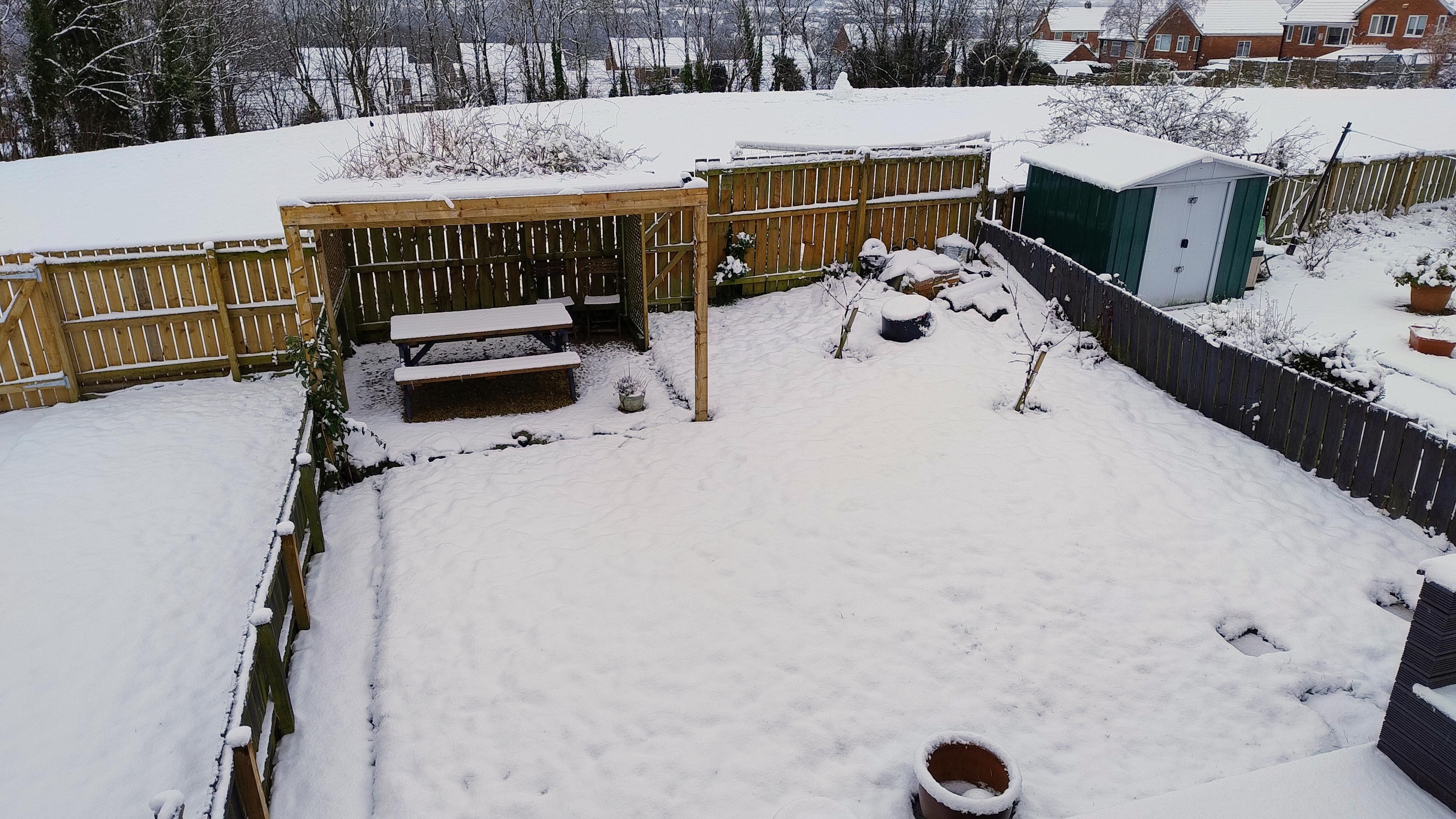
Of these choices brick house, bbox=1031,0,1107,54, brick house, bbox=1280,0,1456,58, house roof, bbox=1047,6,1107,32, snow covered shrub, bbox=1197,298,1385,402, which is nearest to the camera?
snow covered shrub, bbox=1197,298,1385,402

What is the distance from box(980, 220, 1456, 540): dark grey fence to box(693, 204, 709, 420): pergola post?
15.9 feet

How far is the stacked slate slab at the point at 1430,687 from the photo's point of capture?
3703mm

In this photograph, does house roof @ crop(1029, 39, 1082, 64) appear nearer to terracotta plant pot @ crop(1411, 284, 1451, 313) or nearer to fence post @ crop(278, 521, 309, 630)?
terracotta plant pot @ crop(1411, 284, 1451, 313)

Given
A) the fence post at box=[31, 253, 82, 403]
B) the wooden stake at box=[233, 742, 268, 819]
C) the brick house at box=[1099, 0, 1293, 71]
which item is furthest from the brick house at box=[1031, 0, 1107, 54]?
the wooden stake at box=[233, 742, 268, 819]

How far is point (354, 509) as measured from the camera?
7.52 meters

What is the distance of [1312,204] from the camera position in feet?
46.7

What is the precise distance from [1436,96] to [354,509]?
3974 centimetres

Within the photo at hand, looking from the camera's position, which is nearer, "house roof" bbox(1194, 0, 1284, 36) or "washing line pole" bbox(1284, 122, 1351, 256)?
"washing line pole" bbox(1284, 122, 1351, 256)

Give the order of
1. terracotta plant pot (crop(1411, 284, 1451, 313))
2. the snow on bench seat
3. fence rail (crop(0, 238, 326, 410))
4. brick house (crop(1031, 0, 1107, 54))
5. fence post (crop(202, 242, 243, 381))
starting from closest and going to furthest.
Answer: the snow on bench seat
fence rail (crop(0, 238, 326, 410))
fence post (crop(202, 242, 243, 381))
terracotta plant pot (crop(1411, 284, 1451, 313))
brick house (crop(1031, 0, 1107, 54))

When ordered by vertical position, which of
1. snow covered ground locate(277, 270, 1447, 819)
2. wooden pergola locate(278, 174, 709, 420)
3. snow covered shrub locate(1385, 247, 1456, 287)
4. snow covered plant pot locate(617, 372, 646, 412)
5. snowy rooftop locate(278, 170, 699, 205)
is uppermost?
snowy rooftop locate(278, 170, 699, 205)

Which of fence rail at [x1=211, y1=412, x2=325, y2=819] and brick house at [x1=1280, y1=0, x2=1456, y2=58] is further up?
brick house at [x1=1280, y1=0, x2=1456, y2=58]

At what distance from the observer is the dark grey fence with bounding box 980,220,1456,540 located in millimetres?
6660

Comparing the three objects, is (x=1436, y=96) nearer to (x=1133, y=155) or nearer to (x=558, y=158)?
(x=1133, y=155)

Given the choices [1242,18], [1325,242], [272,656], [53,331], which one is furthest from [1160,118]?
[1242,18]
